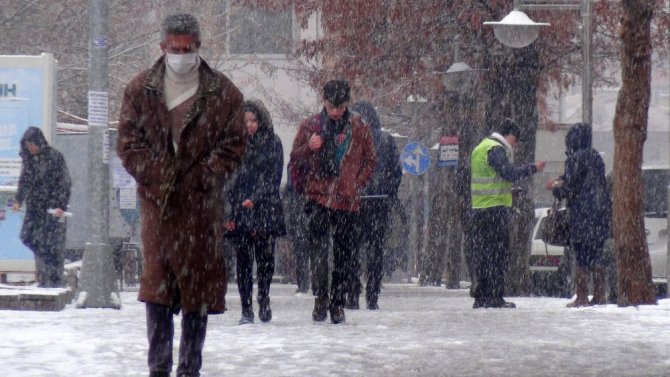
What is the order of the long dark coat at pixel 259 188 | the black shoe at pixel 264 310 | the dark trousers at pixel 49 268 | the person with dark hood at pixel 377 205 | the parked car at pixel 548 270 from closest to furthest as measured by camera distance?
the long dark coat at pixel 259 188 → the black shoe at pixel 264 310 → the person with dark hood at pixel 377 205 → the dark trousers at pixel 49 268 → the parked car at pixel 548 270

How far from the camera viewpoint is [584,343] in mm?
10281

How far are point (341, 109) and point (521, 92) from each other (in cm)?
758

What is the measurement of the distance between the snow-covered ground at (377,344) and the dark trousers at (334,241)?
31cm

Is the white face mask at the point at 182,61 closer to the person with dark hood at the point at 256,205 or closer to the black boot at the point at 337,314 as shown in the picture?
the person with dark hood at the point at 256,205

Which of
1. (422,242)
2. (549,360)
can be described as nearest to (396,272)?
(422,242)

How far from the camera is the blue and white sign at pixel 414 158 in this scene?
29.4m

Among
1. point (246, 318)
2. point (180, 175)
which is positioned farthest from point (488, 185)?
point (180, 175)

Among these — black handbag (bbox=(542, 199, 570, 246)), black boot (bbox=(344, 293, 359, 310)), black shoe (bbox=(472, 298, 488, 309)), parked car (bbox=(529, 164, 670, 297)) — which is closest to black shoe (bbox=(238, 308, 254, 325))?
black boot (bbox=(344, 293, 359, 310))

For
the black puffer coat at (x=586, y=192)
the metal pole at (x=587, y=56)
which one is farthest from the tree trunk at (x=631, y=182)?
the metal pole at (x=587, y=56)

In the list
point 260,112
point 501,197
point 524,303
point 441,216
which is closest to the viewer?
point 260,112

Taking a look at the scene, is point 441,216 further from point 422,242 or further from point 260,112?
point 260,112

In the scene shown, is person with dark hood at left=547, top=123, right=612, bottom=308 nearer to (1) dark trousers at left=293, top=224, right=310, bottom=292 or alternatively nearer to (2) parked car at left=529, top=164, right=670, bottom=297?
(2) parked car at left=529, top=164, right=670, bottom=297

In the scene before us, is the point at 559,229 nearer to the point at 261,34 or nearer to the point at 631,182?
the point at 631,182

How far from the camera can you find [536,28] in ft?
59.1
